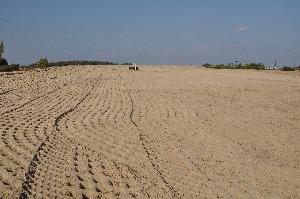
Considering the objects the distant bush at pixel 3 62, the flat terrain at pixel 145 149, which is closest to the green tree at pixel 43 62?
the distant bush at pixel 3 62

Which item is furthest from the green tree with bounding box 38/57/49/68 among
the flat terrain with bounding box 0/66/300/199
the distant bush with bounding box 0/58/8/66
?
the flat terrain with bounding box 0/66/300/199

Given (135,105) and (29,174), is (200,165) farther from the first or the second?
(135,105)

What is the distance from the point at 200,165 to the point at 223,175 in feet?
1.76

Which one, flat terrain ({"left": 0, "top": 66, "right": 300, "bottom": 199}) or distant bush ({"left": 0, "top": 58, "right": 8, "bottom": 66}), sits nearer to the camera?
flat terrain ({"left": 0, "top": 66, "right": 300, "bottom": 199})

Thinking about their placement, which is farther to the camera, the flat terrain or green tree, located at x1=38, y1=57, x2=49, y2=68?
green tree, located at x1=38, y1=57, x2=49, y2=68

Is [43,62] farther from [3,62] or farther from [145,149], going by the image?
[145,149]

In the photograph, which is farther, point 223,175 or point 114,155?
point 114,155

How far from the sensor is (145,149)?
25.8 ft

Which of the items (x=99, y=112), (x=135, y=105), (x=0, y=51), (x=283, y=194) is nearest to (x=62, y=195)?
(x=283, y=194)

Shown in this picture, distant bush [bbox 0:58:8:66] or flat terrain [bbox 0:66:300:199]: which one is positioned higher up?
distant bush [bbox 0:58:8:66]

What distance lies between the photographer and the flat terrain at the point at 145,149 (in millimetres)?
5797

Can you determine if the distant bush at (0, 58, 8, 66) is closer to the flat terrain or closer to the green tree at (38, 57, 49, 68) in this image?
the green tree at (38, 57, 49, 68)

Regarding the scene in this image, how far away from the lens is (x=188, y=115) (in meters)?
12.0

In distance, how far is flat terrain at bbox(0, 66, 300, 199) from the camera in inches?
228
